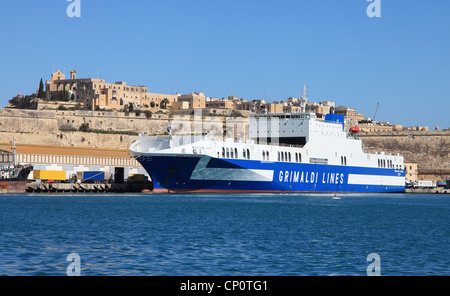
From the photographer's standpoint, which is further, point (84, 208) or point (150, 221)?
point (84, 208)

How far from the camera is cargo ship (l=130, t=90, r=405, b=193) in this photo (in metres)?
47.2

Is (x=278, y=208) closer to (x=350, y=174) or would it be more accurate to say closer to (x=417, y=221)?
(x=417, y=221)

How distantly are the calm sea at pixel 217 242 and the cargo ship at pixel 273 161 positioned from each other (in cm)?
1335

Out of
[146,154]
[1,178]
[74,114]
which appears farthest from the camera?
[74,114]

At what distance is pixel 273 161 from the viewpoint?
51.9 meters

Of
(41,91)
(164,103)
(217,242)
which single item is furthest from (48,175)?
(164,103)

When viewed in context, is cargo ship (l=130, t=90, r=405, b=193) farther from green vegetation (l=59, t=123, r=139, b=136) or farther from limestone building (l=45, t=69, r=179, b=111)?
limestone building (l=45, t=69, r=179, b=111)

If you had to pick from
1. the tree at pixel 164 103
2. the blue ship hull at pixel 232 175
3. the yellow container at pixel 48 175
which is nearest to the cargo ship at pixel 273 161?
the blue ship hull at pixel 232 175

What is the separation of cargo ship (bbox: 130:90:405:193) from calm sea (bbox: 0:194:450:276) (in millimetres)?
13351

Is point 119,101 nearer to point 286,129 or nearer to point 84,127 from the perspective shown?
point 84,127

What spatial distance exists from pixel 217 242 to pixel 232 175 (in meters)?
28.6

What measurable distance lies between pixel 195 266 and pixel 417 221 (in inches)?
741

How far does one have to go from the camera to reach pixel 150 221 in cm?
2736
